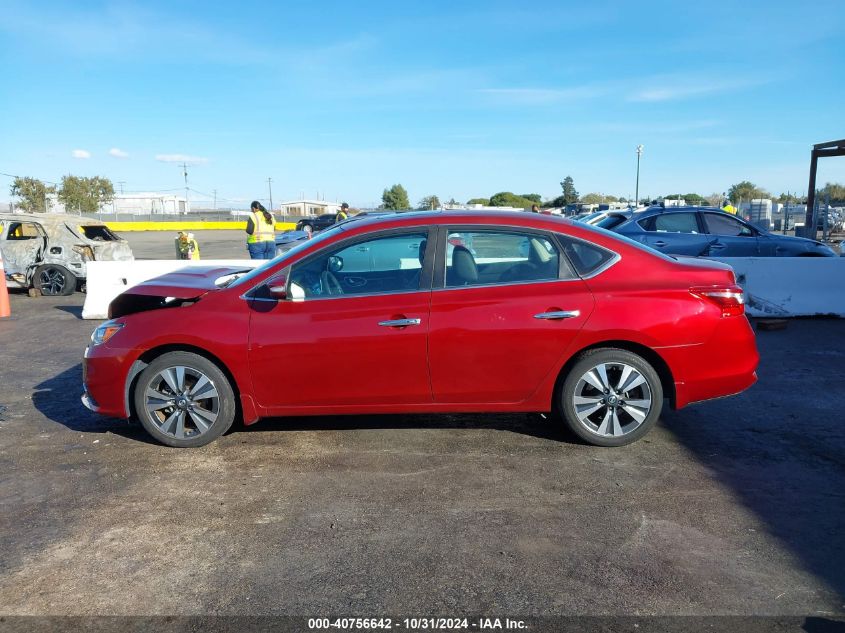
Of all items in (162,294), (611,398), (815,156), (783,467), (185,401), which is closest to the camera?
(783,467)

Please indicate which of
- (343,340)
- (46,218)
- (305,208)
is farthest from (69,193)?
(343,340)

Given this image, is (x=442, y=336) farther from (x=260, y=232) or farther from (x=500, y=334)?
(x=260, y=232)

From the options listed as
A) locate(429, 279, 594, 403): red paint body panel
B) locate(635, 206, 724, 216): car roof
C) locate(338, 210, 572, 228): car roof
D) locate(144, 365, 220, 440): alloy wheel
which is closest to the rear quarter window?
locate(429, 279, 594, 403): red paint body panel

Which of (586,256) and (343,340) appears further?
(586,256)

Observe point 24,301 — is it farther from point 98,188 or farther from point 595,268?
point 98,188

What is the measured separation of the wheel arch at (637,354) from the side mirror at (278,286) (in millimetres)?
2010

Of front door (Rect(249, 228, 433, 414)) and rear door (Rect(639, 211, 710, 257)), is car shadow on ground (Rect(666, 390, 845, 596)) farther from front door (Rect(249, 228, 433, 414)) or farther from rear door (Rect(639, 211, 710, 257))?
rear door (Rect(639, 211, 710, 257))

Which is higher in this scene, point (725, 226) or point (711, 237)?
point (725, 226)

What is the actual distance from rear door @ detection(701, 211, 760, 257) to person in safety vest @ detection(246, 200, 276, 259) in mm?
8261

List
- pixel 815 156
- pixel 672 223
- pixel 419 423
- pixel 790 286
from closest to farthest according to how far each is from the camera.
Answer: pixel 419 423 < pixel 790 286 < pixel 672 223 < pixel 815 156

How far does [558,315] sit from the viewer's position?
4.54 metres

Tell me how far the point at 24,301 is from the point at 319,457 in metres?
10.4

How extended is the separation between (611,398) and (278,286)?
2456mm

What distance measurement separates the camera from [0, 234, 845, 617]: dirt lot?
3.02 m
